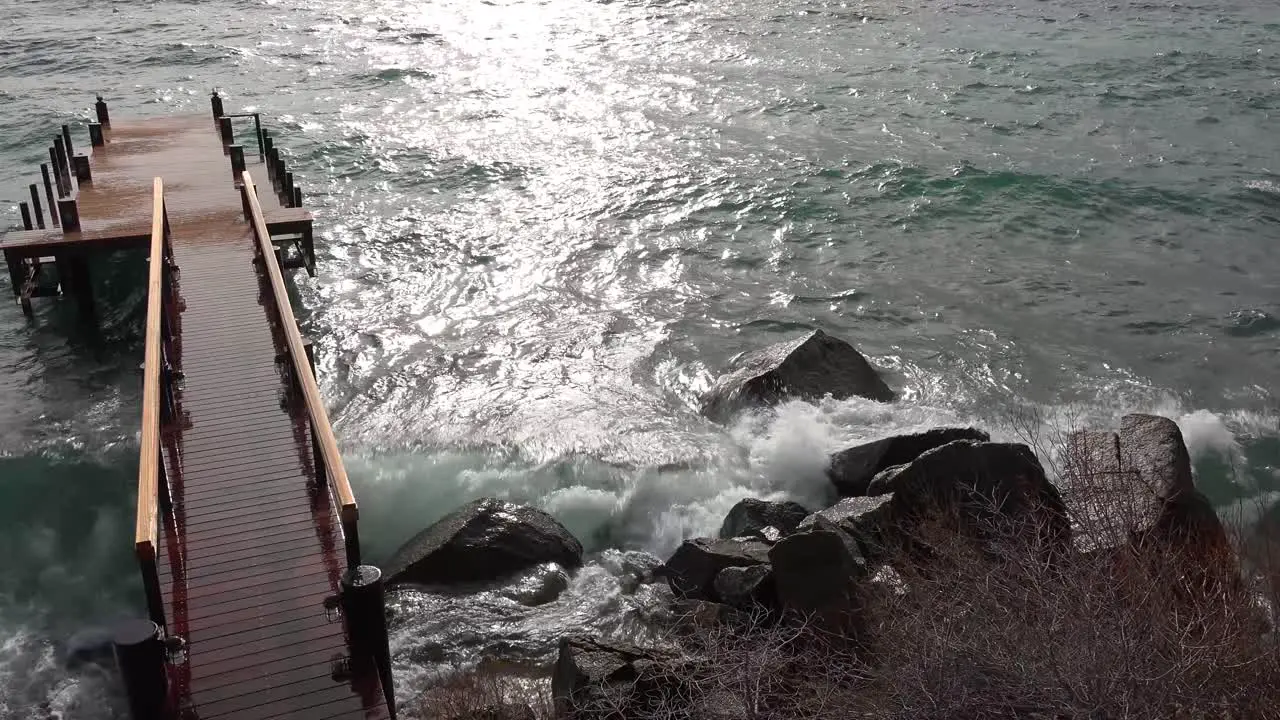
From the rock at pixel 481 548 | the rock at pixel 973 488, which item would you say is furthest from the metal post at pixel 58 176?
the rock at pixel 973 488

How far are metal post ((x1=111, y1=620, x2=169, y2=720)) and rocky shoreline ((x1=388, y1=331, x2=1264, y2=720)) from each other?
296 cm

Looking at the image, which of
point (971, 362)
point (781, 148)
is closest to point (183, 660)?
point (971, 362)

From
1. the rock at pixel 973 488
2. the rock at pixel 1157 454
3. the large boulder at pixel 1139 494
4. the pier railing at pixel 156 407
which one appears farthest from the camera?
the rock at pixel 1157 454

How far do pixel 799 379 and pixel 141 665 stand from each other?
1120 centimetres

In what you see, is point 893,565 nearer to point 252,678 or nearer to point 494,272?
point 252,678

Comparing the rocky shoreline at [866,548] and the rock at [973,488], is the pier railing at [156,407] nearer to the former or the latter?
the rocky shoreline at [866,548]

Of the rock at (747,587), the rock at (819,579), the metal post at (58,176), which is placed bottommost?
the rock at (747,587)

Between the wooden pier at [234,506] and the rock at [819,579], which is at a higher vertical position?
the wooden pier at [234,506]

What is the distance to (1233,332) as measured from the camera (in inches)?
837

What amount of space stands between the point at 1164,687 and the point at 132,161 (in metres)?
22.3

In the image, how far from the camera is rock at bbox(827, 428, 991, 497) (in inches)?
591

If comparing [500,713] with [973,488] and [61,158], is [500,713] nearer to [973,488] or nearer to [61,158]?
[973,488]

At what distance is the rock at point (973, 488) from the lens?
1261 cm

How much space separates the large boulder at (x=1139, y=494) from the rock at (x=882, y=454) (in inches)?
64.2
